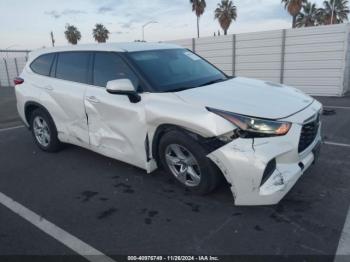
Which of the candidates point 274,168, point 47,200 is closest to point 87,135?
point 47,200

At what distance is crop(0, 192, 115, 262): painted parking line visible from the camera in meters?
2.73

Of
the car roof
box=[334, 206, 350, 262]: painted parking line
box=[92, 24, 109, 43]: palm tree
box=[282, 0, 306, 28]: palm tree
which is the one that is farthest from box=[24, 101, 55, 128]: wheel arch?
box=[92, 24, 109, 43]: palm tree

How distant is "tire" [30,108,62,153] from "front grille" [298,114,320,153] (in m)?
3.82

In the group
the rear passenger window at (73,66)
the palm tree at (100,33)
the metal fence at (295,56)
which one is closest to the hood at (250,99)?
the rear passenger window at (73,66)

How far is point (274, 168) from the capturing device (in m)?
3.02

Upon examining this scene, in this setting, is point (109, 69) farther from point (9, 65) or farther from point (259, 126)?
point (9, 65)

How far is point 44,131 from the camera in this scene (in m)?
5.42

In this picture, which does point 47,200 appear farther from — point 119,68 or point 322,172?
point 322,172

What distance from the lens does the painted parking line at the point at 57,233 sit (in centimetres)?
273

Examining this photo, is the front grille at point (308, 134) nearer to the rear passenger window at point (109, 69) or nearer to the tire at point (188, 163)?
the tire at point (188, 163)

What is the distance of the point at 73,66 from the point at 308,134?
→ 3467mm

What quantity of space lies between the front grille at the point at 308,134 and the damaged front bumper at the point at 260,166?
0.12 meters

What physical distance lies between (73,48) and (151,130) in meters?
2.22

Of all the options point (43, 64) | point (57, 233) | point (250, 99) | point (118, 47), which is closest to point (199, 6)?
point (43, 64)
